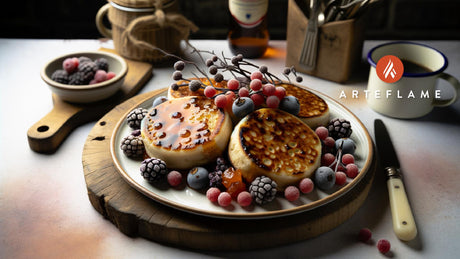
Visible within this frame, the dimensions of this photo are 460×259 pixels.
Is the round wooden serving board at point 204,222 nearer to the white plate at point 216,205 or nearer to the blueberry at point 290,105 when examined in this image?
the white plate at point 216,205

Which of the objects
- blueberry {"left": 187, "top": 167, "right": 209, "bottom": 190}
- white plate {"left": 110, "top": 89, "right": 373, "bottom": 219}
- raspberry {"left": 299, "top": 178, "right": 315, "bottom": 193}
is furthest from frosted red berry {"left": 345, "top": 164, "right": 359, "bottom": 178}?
blueberry {"left": 187, "top": 167, "right": 209, "bottom": 190}

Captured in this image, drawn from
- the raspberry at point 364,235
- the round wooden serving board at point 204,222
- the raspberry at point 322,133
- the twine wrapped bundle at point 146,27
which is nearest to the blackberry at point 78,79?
the twine wrapped bundle at point 146,27

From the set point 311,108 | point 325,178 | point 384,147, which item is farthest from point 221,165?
point 384,147

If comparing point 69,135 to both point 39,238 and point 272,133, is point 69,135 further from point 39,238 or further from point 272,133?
point 272,133

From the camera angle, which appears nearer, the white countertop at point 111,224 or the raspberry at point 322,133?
the white countertop at point 111,224

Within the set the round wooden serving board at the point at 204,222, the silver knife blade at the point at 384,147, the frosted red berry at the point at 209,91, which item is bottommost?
the silver knife blade at the point at 384,147

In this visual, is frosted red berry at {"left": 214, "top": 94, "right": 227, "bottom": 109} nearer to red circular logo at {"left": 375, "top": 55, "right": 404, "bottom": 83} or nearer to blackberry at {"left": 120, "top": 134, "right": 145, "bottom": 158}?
blackberry at {"left": 120, "top": 134, "right": 145, "bottom": 158}

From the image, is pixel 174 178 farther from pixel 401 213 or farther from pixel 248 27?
pixel 248 27

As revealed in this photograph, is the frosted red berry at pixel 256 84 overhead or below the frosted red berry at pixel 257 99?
overhead
